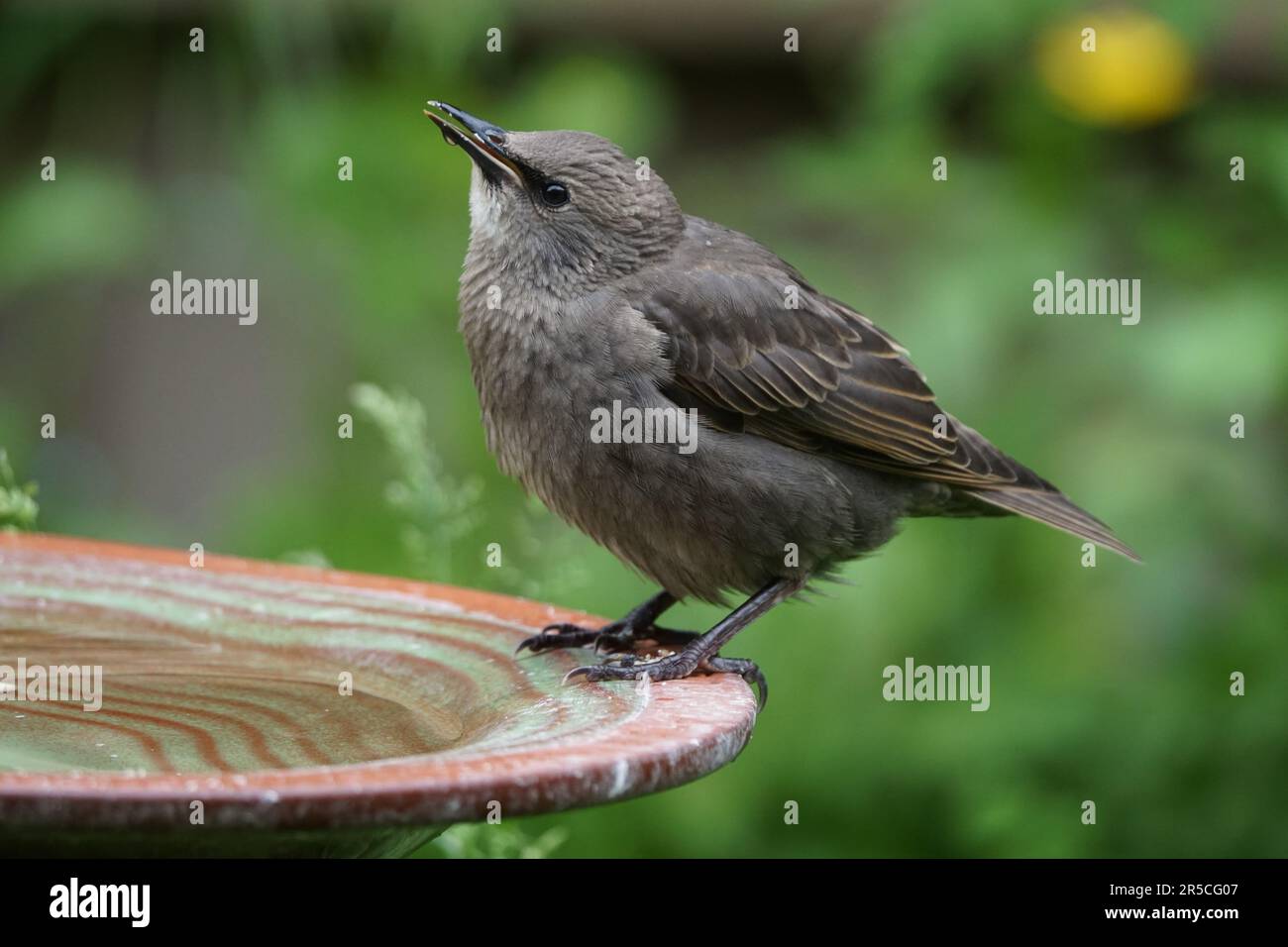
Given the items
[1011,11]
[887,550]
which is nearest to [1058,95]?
[1011,11]

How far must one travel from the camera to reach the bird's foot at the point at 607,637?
346 centimetres

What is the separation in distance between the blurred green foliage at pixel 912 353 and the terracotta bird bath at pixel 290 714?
1.63 ft

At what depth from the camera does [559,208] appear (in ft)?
13.9

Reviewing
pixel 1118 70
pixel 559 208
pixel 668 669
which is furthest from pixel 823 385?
pixel 1118 70

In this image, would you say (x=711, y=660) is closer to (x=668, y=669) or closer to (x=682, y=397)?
(x=668, y=669)

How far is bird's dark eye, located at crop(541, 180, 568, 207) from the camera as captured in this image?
4.23m

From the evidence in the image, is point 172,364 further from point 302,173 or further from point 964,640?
point 964,640

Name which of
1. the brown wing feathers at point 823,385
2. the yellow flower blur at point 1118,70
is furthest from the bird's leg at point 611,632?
the yellow flower blur at point 1118,70

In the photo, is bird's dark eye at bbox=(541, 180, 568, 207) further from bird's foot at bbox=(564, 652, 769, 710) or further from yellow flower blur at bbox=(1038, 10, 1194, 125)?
yellow flower blur at bbox=(1038, 10, 1194, 125)

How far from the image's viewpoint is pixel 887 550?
16.4 ft

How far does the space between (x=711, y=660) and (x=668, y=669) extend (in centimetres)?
23

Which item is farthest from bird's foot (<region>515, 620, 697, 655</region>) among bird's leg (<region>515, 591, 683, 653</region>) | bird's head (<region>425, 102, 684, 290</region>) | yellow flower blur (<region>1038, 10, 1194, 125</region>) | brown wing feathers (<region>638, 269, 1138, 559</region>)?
yellow flower blur (<region>1038, 10, 1194, 125</region>)

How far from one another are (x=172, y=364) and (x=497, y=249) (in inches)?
161
